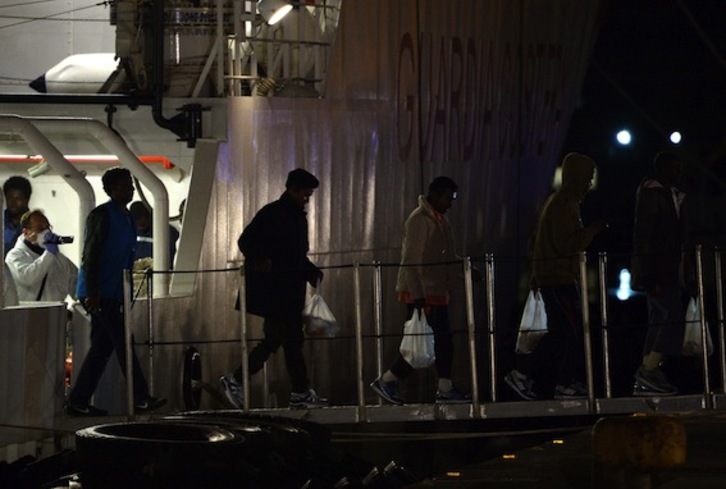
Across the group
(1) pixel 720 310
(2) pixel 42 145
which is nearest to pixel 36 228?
(2) pixel 42 145

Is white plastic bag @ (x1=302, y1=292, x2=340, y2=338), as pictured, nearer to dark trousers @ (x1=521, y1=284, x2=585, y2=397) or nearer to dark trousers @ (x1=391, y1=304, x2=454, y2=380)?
dark trousers @ (x1=391, y1=304, x2=454, y2=380)

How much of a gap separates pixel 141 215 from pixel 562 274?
3.89m

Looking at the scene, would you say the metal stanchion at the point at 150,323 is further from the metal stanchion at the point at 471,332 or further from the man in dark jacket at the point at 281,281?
the metal stanchion at the point at 471,332

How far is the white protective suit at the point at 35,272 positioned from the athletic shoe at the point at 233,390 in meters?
1.41

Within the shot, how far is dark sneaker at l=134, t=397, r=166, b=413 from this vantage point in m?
9.77

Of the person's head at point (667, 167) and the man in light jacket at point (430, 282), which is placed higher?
the person's head at point (667, 167)

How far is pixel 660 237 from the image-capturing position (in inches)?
408

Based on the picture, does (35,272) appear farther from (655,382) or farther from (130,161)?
(655,382)

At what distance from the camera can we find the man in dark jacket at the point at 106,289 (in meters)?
9.61

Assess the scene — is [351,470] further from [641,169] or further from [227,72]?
[641,169]

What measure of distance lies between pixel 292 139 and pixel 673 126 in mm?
6709

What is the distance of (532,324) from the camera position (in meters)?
10.1

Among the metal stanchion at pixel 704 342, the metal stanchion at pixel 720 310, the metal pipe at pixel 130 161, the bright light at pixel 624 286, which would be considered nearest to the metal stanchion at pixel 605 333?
the metal stanchion at pixel 704 342

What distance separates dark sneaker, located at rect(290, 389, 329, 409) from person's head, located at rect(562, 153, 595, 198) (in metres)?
2.12
